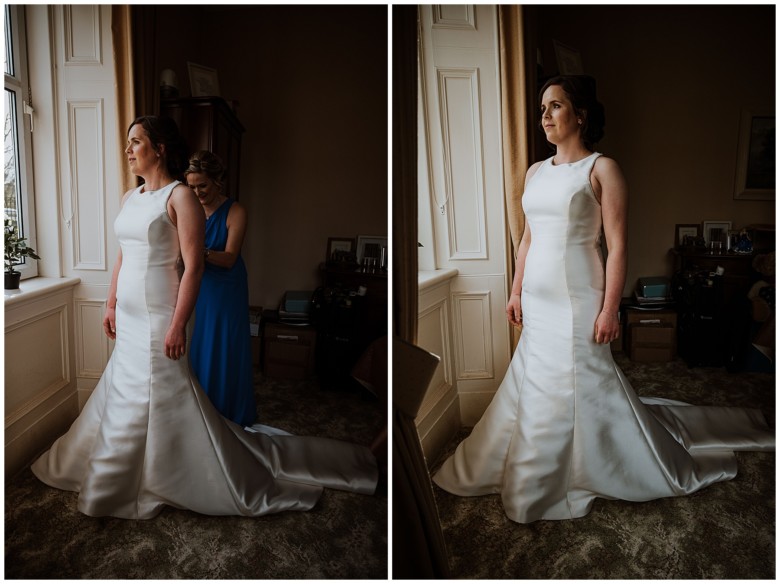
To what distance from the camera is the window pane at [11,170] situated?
157 centimetres

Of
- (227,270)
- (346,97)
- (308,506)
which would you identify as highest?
(346,97)

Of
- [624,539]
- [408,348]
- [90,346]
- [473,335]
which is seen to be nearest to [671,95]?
[473,335]

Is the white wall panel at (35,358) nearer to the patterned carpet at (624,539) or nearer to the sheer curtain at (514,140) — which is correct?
the patterned carpet at (624,539)

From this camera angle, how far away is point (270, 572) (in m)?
1.58

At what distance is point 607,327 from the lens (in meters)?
1.53

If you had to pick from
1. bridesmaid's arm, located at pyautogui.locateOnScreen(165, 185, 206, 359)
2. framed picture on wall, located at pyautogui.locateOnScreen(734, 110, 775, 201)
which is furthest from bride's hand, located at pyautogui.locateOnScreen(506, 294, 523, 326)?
bridesmaid's arm, located at pyautogui.locateOnScreen(165, 185, 206, 359)

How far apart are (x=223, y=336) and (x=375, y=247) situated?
1.56ft

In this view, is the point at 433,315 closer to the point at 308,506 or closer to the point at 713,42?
the point at 308,506

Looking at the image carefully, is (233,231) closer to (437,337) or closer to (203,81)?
(203,81)

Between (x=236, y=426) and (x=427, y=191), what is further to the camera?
(x=236, y=426)

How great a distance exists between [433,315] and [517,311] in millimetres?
224

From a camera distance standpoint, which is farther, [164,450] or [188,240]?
[164,450]

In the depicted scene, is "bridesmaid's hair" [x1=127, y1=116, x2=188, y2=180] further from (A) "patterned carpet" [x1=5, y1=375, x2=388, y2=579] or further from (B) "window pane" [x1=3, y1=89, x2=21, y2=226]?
(A) "patterned carpet" [x1=5, y1=375, x2=388, y2=579]

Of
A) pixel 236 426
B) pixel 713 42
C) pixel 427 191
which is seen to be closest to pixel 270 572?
pixel 236 426
